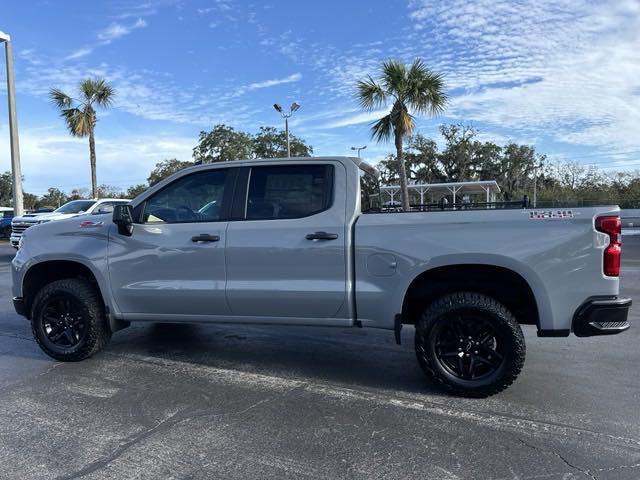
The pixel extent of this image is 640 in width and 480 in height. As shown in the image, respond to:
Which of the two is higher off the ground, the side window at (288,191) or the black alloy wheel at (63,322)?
the side window at (288,191)

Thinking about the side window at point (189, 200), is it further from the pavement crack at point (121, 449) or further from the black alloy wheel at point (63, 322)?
the pavement crack at point (121, 449)

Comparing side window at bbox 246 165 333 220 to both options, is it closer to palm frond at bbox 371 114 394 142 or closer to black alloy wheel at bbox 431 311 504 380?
black alloy wheel at bbox 431 311 504 380

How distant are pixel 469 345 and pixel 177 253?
2668 millimetres

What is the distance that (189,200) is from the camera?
4.97m

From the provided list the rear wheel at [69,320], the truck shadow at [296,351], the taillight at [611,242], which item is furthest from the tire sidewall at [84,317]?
the taillight at [611,242]

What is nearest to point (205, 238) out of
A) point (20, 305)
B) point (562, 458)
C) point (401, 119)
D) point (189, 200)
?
point (189, 200)

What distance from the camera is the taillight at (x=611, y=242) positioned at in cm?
389

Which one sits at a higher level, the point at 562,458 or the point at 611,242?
the point at 611,242

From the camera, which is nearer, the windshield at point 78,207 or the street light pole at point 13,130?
the windshield at point 78,207

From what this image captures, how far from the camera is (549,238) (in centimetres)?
399

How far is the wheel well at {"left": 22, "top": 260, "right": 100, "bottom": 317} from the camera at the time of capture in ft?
17.5

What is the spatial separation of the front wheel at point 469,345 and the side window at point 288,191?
53.0 inches

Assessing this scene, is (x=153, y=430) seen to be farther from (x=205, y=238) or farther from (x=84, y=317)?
(x=84, y=317)

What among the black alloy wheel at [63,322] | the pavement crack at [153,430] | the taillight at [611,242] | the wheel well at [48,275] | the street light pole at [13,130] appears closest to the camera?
the pavement crack at [153,430]
